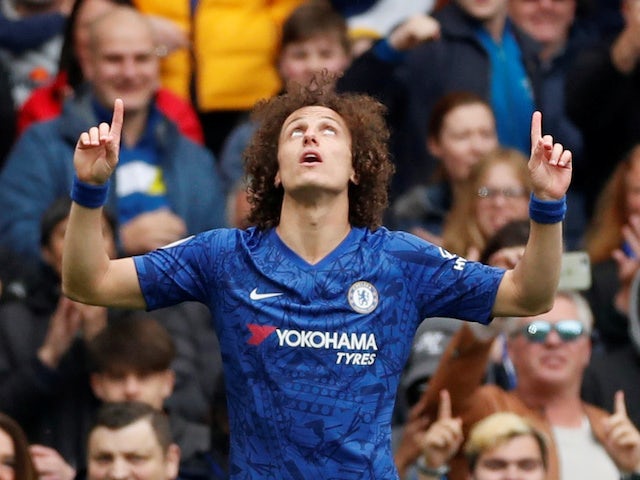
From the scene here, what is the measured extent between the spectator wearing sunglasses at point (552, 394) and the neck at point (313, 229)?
5.63 ft

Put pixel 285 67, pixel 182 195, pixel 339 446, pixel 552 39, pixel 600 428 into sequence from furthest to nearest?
1. pixel 552 39
2. pixel 285 67
3. pixel 182 195
4. pixel 600 428
5. pixel 339 446

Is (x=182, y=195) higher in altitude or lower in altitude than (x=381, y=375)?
higher

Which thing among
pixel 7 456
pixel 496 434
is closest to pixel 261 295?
pixel 496 434

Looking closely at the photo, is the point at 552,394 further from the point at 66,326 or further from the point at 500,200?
the point at 66,326

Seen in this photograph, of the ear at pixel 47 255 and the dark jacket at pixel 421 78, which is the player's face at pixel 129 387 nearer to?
the ear at pixel 47 255

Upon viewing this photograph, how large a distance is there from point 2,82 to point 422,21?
2.29 metres

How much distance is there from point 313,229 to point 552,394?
233 cm

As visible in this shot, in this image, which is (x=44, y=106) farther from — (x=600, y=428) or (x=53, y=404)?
(x=600, y=428)

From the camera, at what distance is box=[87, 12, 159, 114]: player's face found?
31.1 feet

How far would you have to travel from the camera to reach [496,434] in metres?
7.47

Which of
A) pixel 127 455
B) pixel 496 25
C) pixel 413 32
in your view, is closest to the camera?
pixel 127 455

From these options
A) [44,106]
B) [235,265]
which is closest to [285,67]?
[44,106]

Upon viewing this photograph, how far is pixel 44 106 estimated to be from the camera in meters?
9.84

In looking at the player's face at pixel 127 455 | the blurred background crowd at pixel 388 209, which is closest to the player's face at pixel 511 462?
the blurred background crowd at pixel 388 209
